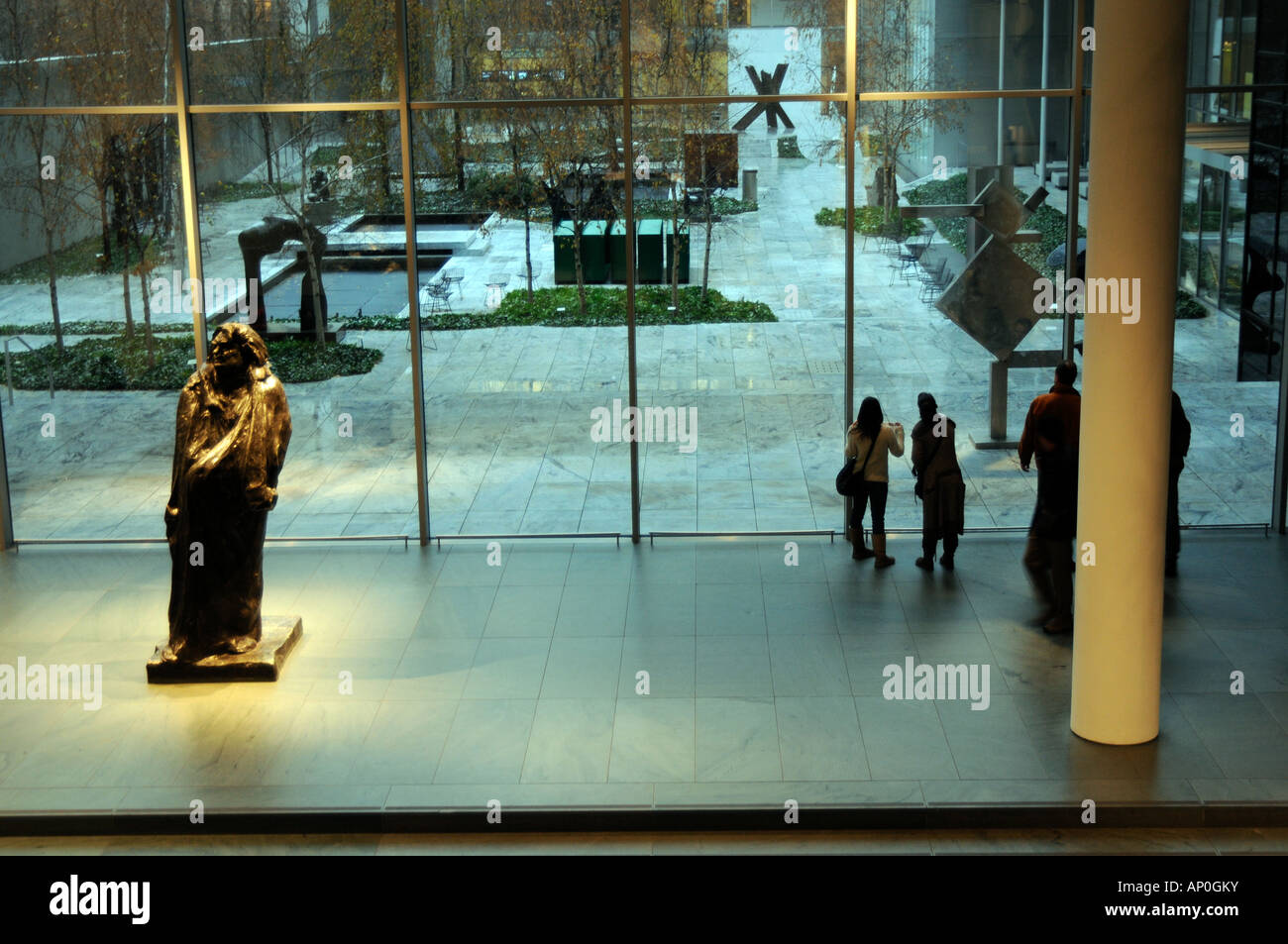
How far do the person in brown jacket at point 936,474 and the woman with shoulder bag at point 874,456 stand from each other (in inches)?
7.3

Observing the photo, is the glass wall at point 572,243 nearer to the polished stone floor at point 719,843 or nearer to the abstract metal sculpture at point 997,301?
the abstract metal sculpture at point 997,301

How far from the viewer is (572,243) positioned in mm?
11523

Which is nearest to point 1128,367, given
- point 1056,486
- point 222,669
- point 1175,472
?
point 1056,486

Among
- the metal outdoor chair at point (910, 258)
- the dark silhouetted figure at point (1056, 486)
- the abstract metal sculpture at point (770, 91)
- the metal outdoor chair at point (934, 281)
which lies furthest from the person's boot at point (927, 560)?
the abstract metal sculpture at point (770, 91)

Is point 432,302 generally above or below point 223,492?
above

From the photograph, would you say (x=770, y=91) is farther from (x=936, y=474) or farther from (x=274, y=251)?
(x=274, y=251)

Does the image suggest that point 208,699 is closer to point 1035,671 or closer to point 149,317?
point 149,317

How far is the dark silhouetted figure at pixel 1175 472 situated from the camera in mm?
9984

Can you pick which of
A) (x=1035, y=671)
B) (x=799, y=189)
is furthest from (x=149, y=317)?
(x=1035, y=671)

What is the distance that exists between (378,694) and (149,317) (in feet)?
14.5

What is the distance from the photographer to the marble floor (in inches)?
453

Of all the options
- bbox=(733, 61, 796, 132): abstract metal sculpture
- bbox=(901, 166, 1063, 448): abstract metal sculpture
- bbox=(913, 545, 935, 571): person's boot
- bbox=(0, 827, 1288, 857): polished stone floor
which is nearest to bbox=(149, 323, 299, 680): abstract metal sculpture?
bbox=(0, 827, 1288, 857): polished stone floor

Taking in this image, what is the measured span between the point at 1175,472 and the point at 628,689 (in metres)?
4.22

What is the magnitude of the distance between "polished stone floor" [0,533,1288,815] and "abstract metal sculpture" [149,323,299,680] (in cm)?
38
